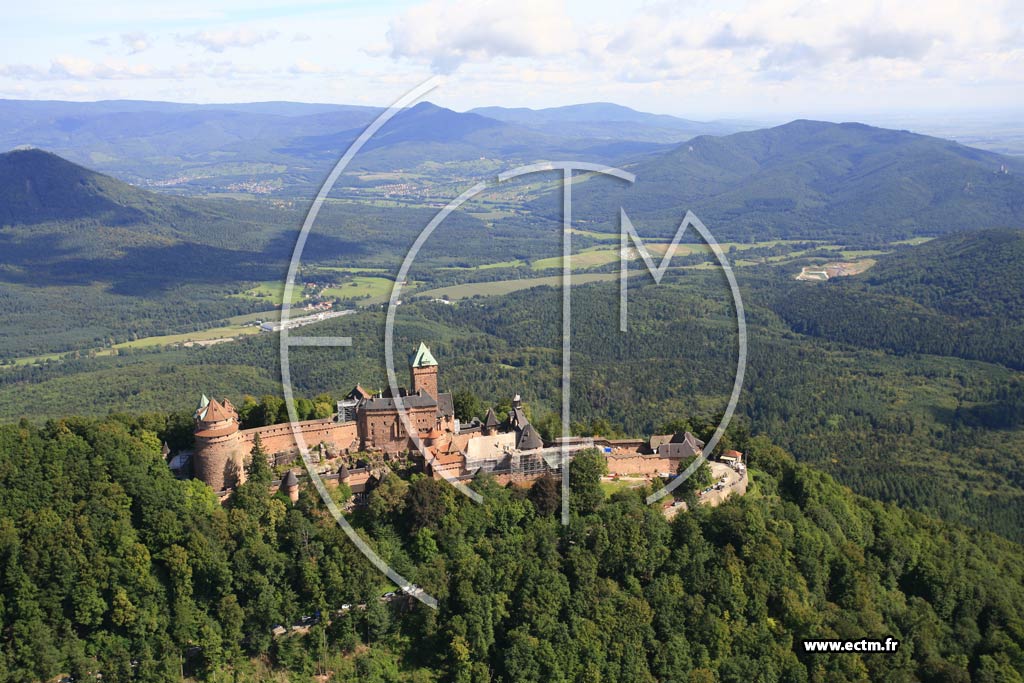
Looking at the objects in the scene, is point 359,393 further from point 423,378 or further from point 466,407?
point 466,407

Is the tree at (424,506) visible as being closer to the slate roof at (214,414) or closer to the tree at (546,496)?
the tree at (546,496)

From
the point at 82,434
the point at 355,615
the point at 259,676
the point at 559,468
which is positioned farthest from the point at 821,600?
the point at 82,434

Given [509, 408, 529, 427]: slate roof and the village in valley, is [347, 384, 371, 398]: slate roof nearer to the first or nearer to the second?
the village in valley

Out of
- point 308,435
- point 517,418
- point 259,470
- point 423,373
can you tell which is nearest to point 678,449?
point 517,418

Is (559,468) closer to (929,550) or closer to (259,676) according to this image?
(259,676)

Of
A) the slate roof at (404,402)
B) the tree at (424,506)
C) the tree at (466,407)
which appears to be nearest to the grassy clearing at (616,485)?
the tree at (424,506)

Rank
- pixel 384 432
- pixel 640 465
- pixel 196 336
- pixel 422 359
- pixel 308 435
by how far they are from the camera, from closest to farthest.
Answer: pixel 308 435 < pixel 384 432 < pixel 640 465 < pixel 422 359 < pixel 196 336
